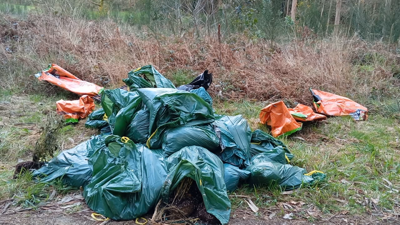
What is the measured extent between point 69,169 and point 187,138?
106cm

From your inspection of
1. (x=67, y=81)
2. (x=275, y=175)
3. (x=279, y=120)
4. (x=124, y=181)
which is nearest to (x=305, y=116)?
(x=279, y=120)

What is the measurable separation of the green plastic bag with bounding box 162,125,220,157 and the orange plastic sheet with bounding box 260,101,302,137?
5.54 ft

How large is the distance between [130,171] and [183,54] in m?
5.21

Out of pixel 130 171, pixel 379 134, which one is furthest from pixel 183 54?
pixel 130 171

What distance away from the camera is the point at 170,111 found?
325cm

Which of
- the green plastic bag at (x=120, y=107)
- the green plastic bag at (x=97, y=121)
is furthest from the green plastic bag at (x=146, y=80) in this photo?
the green plastic bag at (x=97, y=121)

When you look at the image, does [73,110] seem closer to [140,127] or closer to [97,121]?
[97,121]

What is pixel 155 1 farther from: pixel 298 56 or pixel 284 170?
pixel 284 170

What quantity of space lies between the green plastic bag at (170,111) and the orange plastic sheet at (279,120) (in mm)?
1606

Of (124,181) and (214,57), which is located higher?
(124,181)

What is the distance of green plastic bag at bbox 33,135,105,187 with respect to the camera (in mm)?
3023

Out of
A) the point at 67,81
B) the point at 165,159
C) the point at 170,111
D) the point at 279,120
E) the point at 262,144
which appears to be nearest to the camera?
the point at 165,159

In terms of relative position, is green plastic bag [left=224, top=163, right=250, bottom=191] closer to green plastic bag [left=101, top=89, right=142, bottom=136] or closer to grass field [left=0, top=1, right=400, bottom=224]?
grass field [left=0, top=1, right=400, bottom=224]

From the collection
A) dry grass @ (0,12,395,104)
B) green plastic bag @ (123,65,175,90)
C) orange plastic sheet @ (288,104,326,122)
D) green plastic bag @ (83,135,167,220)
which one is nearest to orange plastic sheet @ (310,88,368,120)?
dry grass @ (0,12,395,104)
